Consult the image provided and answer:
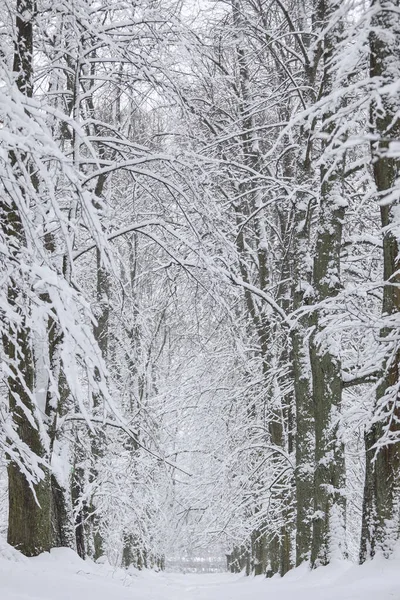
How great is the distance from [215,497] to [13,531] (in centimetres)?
840

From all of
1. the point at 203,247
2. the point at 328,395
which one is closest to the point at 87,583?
the point at 328,395

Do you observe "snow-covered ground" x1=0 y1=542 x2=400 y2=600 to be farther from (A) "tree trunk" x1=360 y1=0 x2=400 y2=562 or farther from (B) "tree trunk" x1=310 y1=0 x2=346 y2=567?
(B) "tree trunk" x1=310 y1=0 x2=346 y2=567

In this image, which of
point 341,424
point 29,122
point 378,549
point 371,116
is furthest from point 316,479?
point 29,122

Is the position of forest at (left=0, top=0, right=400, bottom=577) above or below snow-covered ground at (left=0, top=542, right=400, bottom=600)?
above

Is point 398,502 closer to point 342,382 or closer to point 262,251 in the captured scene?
point 342,382

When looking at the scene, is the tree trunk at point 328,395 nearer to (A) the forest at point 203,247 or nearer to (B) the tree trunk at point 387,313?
(A) the forest at point 203,247

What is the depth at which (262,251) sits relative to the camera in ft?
37.9

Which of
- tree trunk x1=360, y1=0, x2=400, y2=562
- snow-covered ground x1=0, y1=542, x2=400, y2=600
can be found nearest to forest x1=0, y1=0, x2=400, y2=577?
tree trunk x1=360, y1=0, x2=400, y2=562

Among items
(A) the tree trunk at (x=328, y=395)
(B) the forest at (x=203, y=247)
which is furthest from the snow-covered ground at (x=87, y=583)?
(A) the tree trunk at (x=328, y=395)

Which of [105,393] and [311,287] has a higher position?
[311,287]

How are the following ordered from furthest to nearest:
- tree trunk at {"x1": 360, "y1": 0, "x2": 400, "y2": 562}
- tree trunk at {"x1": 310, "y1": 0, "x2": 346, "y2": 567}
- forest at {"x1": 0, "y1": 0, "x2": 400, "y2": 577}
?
tree trunk at {"x1": 310, "y1": 0, "x2": 346, "y2": 567}, tree trunk at {"x1": 360, "y1": 0, "x2": 400, "y2": 562}, forest at {"x1": 0, "y1": 0, "x2": 400, "y2": 577}

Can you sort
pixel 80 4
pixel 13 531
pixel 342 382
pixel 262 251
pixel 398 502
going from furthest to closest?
pixel 262 251 → pixel 342 382 → pixel 13 531 → pixel 80 4 → pixel 398 502

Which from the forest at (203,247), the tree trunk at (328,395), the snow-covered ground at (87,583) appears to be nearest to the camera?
the forest at (203,247)

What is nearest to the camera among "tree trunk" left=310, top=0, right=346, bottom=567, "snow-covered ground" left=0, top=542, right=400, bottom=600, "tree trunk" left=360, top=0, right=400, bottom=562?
"snow-covered ground" left=0, top=542, right=400, bottom=600
